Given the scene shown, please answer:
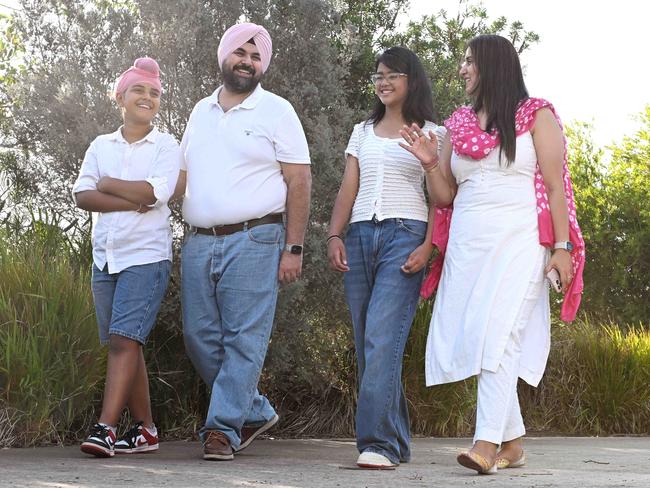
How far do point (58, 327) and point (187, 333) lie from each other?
47.0 inches

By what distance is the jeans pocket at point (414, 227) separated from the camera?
17.6 feet

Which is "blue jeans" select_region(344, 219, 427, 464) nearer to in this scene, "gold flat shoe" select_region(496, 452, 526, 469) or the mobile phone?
"gold flat shoe" select_region(496, 452, 526, 469)

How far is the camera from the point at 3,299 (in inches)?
251

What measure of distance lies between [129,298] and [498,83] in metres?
2.10

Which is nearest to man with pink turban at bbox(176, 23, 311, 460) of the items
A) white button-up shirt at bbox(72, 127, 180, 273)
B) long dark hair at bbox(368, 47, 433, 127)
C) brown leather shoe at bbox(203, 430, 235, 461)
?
brown leather shoe at bbox(203, 430, 235, 461)

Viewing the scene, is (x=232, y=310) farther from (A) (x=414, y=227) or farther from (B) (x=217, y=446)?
(A) (x=414, y=227)

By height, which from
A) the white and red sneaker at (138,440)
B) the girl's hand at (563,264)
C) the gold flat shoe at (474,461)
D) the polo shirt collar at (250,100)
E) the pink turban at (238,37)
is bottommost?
the white and red sneaker at (138,440)

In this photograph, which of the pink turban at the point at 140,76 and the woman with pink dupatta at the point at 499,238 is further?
the pink turban at the point at 140,76

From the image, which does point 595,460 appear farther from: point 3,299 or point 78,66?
point 78,66

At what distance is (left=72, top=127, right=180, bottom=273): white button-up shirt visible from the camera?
5.59 metres


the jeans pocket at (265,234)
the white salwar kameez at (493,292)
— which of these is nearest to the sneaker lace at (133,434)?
the jeans pocket at (265,234)

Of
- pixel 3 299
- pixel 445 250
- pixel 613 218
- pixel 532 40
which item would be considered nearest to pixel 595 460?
pixel 445 250

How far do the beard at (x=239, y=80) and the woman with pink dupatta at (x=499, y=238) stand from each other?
0.90 metres

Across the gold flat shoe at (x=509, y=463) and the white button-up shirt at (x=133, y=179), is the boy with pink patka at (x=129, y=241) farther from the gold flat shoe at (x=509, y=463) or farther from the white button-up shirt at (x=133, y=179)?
the gold flat shoe at (x=509, y=463)
